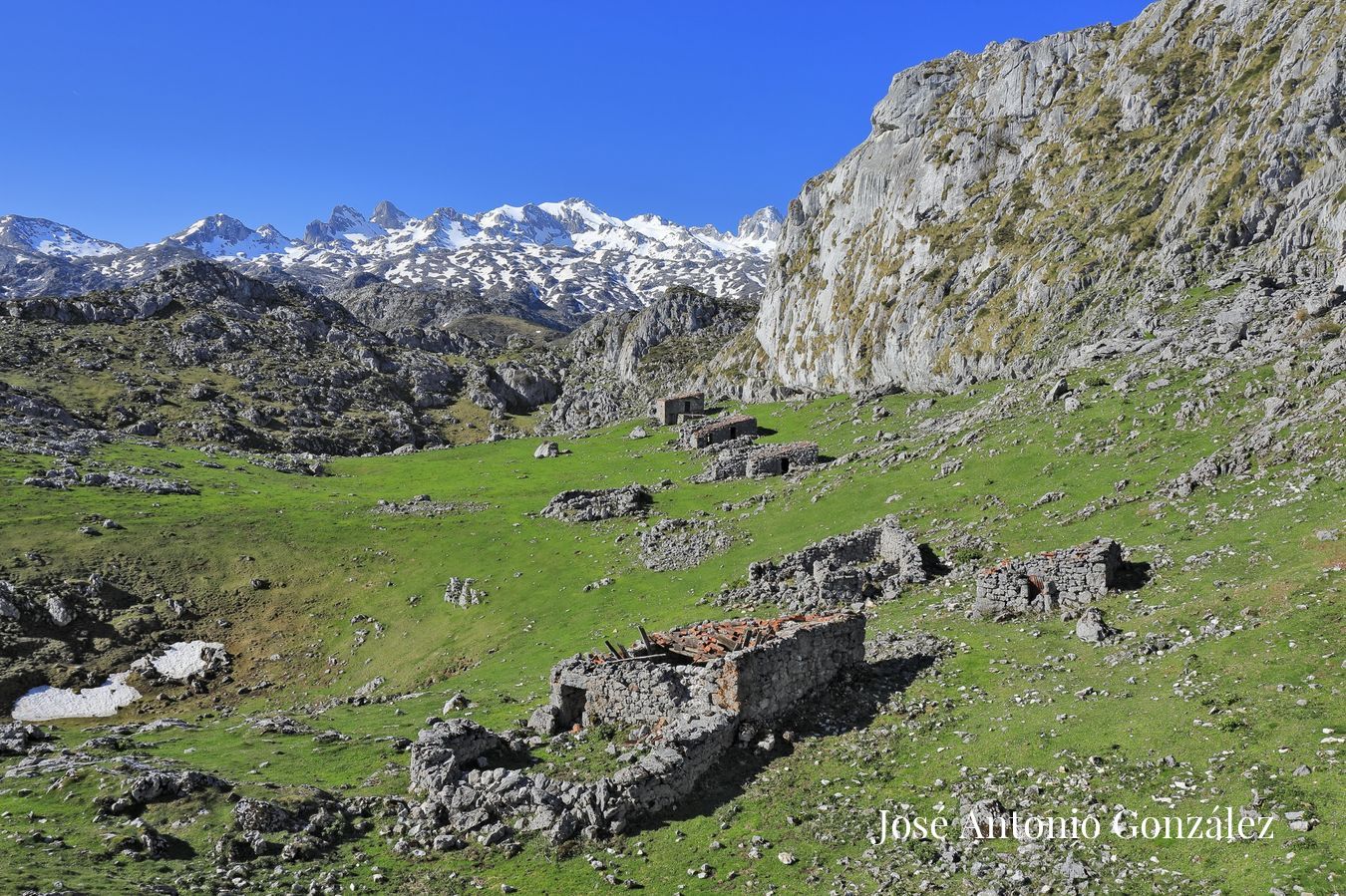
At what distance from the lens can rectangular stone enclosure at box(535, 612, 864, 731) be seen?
2348cm

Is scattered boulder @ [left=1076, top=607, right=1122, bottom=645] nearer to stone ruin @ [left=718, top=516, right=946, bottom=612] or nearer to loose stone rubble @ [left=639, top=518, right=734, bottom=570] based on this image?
stone ruin @ [left=718, top=516, right=946, bottom=612]

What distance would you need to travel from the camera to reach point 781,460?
249 ft

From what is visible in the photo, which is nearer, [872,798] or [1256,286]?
[872,798]

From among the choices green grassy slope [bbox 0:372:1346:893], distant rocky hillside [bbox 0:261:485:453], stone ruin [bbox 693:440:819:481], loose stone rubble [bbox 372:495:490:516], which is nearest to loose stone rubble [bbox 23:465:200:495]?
green grassy slope [bbox 0:372:1346:893]

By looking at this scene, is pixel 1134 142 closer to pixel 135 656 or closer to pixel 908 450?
pixel 908 450

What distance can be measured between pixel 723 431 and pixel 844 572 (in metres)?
59.7

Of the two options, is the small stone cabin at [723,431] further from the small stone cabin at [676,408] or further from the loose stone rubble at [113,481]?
the loose stone rubble at [113,481]

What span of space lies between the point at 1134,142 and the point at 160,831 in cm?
11628

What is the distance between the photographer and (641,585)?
5012 cm

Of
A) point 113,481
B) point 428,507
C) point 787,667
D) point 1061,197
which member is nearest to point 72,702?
point 428,507

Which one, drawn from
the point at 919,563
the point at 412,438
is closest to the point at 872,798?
the point at 919,563

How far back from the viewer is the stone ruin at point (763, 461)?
7525 cm

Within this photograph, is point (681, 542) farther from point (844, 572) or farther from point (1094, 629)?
point (1094, 629)

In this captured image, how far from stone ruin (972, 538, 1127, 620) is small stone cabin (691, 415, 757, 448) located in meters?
65.2
